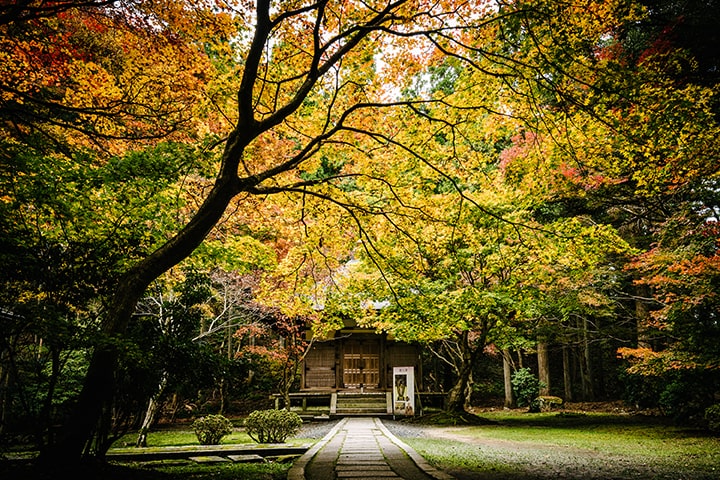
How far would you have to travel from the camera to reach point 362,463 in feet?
19.5

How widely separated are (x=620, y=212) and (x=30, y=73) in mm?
18213

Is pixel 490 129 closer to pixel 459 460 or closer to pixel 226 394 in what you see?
pixel 459 460

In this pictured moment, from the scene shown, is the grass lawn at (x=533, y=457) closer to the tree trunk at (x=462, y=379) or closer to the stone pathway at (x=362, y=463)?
the stone pathway at (x=362, y=463)

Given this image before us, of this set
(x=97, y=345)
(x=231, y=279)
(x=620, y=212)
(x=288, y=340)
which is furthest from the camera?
(x=288, y=340)

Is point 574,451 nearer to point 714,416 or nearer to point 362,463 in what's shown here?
point 714,416

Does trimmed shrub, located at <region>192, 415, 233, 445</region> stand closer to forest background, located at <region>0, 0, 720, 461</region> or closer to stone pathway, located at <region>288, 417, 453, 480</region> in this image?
forest background, located at <region>0, 0, 720, 461</region>

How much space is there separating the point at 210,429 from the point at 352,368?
1036 cm

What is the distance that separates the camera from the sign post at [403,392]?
48.0ft

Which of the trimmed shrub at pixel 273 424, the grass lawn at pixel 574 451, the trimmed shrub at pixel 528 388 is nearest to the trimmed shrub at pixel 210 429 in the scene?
the trimmed shrub at pixel 273 424

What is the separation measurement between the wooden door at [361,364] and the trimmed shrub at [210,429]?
32.6ft

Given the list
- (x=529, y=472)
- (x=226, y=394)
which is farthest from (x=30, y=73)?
(x=226, y=394)

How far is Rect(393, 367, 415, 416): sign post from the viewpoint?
14.6 meters

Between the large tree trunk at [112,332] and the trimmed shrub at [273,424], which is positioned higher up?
the large tree trunk at [112,332]

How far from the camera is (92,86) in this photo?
7.99m
